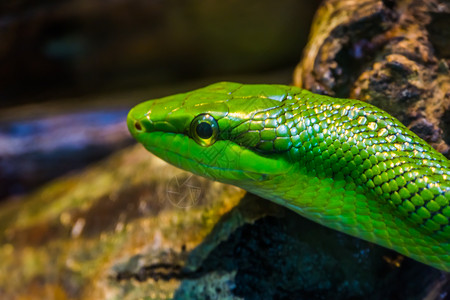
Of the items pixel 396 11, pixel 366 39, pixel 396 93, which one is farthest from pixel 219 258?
pixel 396 11

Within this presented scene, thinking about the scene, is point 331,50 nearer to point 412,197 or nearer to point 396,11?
point 396,11

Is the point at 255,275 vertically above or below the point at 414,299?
above

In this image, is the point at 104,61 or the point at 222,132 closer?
the point at 222,132

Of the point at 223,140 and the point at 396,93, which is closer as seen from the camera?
the point at 223,140

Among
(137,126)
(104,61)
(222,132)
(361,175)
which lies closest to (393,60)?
(361,175)

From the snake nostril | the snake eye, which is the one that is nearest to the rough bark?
the snake eye

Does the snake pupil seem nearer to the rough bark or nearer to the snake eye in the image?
the snake eye

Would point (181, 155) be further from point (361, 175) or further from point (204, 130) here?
point (361, 175)
